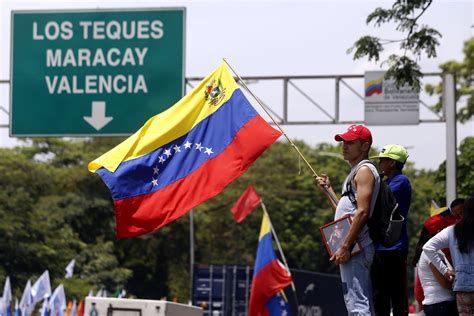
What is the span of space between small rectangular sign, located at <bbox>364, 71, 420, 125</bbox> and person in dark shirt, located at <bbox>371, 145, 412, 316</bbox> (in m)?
15.3

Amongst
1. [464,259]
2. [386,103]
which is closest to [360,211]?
[464,259]

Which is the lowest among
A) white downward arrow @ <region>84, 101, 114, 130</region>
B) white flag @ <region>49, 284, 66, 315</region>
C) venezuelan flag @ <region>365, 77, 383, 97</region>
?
white flag @ <region>49, 284, 66, 315</region>

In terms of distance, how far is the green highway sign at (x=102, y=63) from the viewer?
21734 mm

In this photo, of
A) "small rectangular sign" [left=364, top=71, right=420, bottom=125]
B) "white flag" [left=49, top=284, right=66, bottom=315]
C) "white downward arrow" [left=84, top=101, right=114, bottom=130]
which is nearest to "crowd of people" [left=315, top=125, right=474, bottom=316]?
"white downward arrow" [left=84, top=101, right=114, bottom=130]

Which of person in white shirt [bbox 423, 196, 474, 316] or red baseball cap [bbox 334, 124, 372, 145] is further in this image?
person in white shirt [bbox 423, 196, 474, 316]

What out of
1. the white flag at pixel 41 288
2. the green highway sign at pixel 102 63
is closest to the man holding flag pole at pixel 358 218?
the green highway sign at pixel 102 63

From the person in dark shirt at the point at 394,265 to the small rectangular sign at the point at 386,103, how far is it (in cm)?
1530

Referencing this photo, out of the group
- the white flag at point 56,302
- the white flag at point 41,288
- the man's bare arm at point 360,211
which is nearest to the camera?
the man's bare arm at point 360,211

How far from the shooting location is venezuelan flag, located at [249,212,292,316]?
2708 centimetres

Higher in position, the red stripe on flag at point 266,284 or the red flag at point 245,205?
the red flag at point 245,205

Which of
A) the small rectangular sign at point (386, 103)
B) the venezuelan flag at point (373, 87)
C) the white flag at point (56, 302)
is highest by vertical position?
the venezuelan flag at point (373, 87)

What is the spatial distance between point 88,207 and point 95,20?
104 feet

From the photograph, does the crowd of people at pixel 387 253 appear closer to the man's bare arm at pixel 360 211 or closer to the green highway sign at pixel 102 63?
the man's bare arm at pixel 360 211

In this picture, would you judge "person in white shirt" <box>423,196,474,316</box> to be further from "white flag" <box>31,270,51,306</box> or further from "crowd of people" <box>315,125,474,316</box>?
"white flag" <box>31,270,51,306</box>
